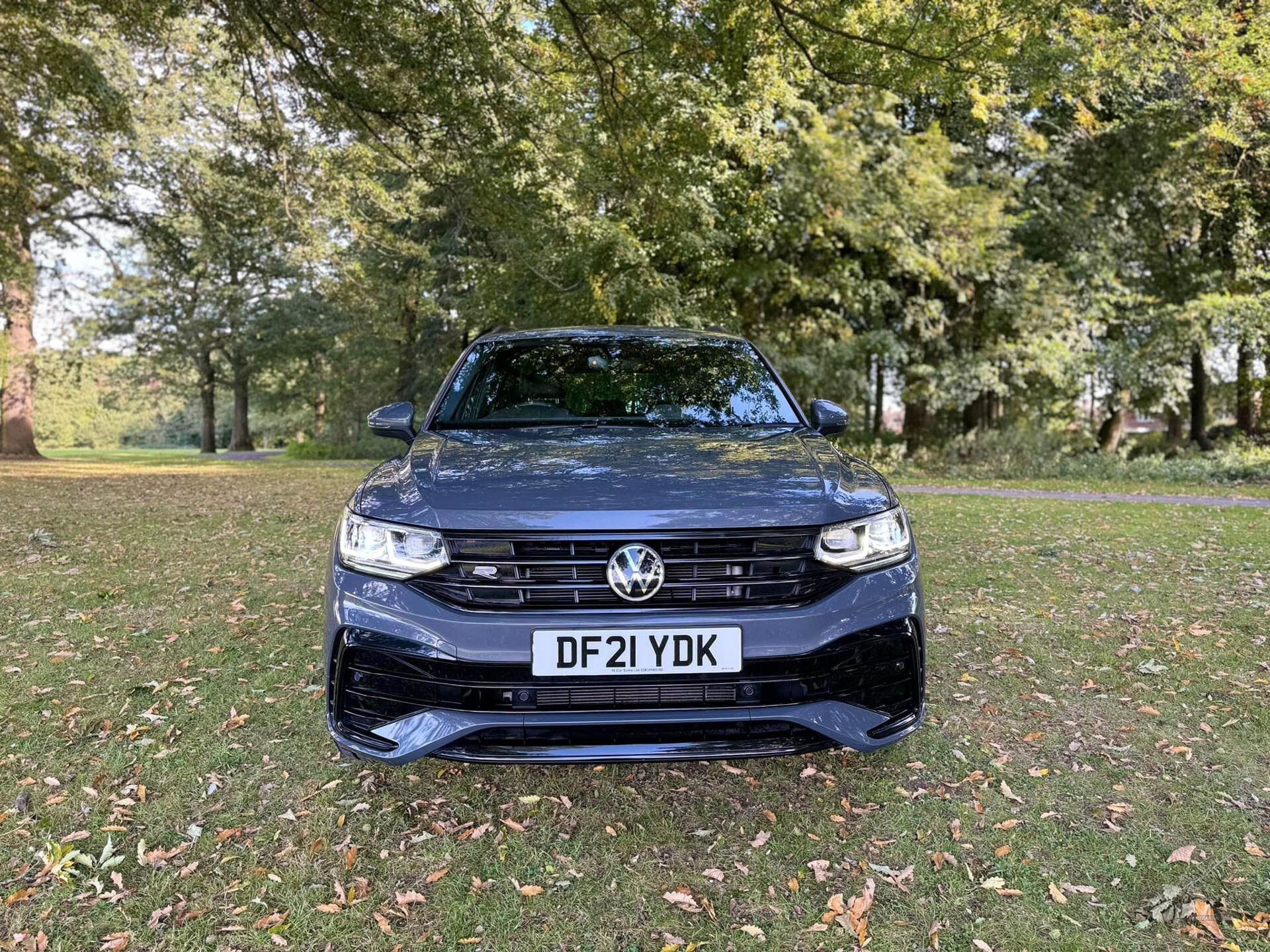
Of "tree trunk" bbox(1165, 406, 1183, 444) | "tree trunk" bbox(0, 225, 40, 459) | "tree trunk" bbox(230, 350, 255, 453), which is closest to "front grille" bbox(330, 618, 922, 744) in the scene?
"tree trunk" bbox(0, 225, 40, 459)

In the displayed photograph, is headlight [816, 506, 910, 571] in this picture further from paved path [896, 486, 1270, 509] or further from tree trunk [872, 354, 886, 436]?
tree trunk [872, 354, 886, 436]

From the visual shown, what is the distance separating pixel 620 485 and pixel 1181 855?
2.02 m

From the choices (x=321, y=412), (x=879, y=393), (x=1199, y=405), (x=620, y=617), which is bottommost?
(x=620, y=617)

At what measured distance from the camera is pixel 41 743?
3055mm

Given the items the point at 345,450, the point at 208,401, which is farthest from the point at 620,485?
the point at 208,401

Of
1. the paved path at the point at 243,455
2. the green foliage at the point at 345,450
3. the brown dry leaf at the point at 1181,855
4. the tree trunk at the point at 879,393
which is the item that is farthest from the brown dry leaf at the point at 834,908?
the paved path at the point at 243,455

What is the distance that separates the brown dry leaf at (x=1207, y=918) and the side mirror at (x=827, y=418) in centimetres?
194

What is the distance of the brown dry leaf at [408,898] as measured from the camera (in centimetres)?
214

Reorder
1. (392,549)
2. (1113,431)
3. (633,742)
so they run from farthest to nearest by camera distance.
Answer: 1. (1113,431)
2. (392,549)
3. (633,742)

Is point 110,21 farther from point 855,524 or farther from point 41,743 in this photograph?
point 855,524

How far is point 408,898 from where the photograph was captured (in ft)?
7.06

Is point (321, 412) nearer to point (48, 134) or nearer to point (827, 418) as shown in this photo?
point (48, 134)

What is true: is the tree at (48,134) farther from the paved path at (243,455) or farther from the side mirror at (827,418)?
the side mirror at (827,418)

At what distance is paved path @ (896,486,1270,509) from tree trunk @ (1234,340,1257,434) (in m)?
8.69
